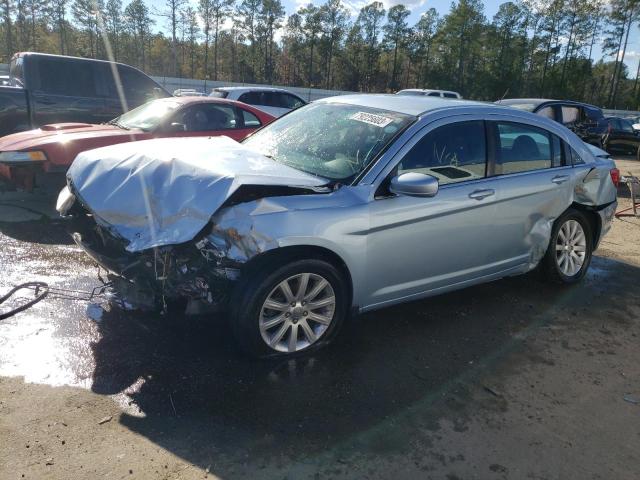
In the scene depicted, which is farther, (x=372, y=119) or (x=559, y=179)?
(x=559, y=179)

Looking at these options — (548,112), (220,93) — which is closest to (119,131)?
(220,93)

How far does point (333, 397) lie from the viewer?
3.07 m

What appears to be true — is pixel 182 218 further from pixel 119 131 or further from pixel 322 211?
pixel 119 131

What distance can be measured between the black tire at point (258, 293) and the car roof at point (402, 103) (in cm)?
147

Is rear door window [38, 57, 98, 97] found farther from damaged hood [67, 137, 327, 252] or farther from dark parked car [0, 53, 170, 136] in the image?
damaged hood [67, 137, 327, 252]

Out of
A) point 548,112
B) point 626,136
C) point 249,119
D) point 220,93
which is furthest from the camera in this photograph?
point 626,136

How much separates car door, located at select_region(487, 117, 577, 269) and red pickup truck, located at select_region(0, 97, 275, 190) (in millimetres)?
4255

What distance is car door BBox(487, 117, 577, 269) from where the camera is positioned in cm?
425

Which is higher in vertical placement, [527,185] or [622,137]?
[527,185]

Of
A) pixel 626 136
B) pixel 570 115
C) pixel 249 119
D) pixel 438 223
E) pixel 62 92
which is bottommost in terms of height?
pixel 438 223

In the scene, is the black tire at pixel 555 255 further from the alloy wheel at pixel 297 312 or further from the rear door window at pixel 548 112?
the rear door window at pixel 548 112

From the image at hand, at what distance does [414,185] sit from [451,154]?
2.46 ft

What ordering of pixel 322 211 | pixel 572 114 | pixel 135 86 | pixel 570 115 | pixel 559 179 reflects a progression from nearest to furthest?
pixel 322 211 → pixel 559 179 → pixel 135 86 → pixel 570 115 → pixel 572 114

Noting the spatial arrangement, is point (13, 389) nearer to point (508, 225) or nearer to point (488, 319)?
point (488, 319)
